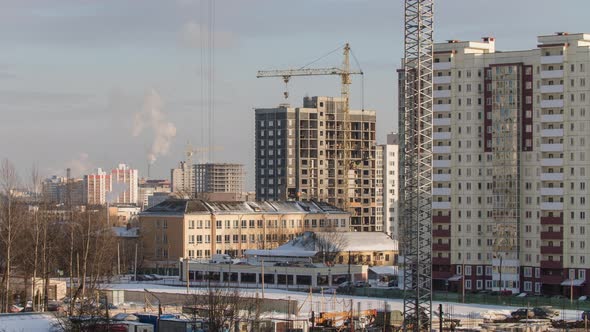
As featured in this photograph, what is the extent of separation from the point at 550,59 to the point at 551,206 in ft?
24.5

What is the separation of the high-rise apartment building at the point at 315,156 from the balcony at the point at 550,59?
58646 millimetres

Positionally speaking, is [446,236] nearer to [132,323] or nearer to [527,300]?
[527,300]

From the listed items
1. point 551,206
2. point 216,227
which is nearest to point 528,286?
point 551,206

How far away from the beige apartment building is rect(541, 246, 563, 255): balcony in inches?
1014

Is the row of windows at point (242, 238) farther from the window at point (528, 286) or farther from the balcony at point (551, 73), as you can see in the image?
the balcony at point (551, 73)

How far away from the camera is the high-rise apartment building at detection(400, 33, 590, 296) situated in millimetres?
66125

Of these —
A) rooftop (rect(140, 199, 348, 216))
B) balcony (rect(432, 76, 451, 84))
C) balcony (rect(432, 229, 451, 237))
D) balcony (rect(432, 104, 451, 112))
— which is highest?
balcony (rect(432, 76, 451, 84))

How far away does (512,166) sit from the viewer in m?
68.1

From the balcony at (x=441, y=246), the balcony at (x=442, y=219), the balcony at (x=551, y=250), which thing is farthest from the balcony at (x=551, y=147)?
the balcony at (x=441, y=246)

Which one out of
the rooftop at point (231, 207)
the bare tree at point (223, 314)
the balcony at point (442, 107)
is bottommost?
the bare tree at point (223, 314)

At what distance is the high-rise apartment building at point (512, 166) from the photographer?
66.1 m

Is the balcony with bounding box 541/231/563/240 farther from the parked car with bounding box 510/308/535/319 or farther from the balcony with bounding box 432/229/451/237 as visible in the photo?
the parked car with bounding box 510/308/535/319

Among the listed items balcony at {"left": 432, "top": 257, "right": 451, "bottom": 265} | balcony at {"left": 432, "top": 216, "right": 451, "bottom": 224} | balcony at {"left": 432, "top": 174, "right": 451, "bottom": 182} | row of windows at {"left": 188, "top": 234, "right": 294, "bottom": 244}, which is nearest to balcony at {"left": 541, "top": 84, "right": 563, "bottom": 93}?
balcony at {"left": 432, "top": 174, "right": 451, "bottom": 182}

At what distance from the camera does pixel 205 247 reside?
8862cm
